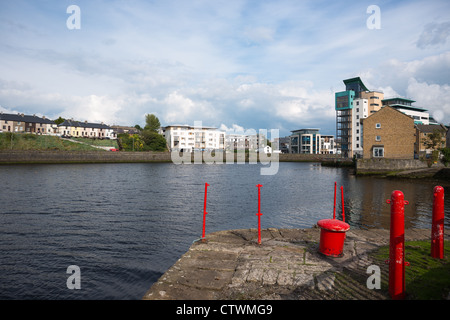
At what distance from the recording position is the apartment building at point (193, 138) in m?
152

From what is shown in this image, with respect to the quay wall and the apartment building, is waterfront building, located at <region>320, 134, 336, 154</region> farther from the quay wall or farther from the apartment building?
the quay wall

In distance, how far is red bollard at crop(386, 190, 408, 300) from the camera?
5359mm

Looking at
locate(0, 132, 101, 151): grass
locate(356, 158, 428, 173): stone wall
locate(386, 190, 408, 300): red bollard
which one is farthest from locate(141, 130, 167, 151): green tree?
locate(386, 190, 408, 300): red bollard

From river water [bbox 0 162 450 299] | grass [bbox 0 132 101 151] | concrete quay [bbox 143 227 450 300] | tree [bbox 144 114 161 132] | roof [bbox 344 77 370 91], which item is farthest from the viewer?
tree [bbox 144 114 161 132]

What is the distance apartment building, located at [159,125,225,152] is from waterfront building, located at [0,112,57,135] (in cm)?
5457

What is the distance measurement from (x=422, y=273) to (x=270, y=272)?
3302mm

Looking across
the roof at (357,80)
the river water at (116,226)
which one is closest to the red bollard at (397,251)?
the river water at (116,226)

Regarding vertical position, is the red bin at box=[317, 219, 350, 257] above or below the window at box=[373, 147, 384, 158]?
below

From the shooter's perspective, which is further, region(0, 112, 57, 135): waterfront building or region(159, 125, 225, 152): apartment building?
region(159, 125, 225, 152): apartment building

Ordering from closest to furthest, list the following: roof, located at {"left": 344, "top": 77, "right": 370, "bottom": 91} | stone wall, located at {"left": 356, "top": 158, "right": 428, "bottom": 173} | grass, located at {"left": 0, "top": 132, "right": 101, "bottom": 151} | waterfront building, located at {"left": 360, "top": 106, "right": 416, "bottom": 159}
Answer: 1. stone wall, located at {"left": 356, "top": 158, "right": 428, "bottom": 173}
2. waterfront building, located at {"left": 360, "top": 106, "right": 416, "bottom": 159}
3. grass, located at {"left": 0, "top": 132, "right": 101, "bottom": 151}
4. roof, located at {"left": 344, "top": 77, "right": 370, "bottom": 91}
